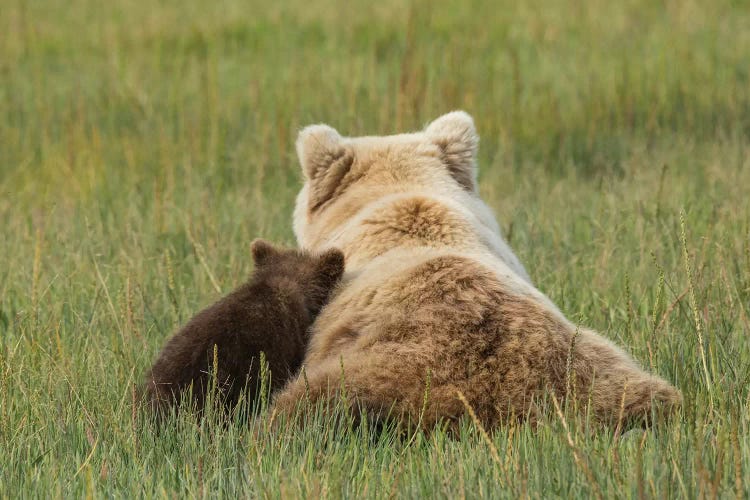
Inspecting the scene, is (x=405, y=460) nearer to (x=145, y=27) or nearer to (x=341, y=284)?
(x=341, y=284)

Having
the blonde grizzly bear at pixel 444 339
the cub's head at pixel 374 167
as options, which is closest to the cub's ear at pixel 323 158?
the cub's head at pixel 374 167

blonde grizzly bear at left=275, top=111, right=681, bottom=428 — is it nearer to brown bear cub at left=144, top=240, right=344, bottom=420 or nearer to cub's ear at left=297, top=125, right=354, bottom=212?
brown bear cub at left=144, top=240, right=344, bottom=420

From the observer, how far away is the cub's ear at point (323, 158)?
5.17 metres

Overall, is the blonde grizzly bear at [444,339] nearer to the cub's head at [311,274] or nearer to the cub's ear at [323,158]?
the cub's head at [311,274]

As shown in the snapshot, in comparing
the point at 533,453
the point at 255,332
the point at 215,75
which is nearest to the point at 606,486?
the point at 533,453

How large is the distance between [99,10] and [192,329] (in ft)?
44.5

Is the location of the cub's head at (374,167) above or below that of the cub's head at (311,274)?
above

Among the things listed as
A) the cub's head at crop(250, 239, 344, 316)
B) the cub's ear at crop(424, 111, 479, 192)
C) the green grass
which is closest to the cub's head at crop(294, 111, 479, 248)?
the cub's ear at crop(424, 111, 479, 192)

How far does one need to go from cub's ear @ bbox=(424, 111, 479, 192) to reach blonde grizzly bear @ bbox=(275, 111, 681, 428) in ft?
1.52

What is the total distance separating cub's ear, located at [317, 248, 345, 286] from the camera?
4418 millimetres

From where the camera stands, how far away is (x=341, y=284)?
Result: 14.8ft

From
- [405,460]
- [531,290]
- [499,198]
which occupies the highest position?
[531,290]

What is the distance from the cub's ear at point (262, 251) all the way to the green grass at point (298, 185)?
0.76 metres

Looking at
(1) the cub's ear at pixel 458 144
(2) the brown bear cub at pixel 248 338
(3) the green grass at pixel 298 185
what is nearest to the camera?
(3) the green grass at pixel 298 185
